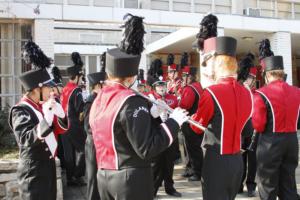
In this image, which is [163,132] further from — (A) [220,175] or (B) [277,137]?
(B) [277,137]

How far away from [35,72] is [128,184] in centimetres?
171

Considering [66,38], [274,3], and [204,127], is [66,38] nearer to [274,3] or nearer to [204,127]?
[274,3]

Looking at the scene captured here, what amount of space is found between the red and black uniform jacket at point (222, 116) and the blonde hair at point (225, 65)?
0.07m

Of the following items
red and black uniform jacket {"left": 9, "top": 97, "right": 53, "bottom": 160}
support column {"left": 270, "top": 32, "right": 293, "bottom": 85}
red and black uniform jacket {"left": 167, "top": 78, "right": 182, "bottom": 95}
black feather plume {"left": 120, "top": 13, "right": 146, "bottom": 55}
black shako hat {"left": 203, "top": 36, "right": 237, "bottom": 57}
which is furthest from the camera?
support column {"left": 270, "top": 32, "right": 293, "bottom": 85}

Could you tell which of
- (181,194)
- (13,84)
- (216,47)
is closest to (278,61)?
(216,47)

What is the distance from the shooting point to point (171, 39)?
14250mm

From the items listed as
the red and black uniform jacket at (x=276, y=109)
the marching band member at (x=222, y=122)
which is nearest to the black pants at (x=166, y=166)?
the red and black uniform jacket at (x=276, y=109)

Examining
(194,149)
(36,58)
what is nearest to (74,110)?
(194,149)

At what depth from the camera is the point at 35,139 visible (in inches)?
150

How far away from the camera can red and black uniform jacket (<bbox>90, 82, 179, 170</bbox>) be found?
296cm

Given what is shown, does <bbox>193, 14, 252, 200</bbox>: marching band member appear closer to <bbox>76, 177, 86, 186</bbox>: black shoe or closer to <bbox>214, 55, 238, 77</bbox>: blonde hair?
<bbox>214, 55, 238, 77</bbox>: blonde hair

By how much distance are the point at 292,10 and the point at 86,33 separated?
10499 millimetres

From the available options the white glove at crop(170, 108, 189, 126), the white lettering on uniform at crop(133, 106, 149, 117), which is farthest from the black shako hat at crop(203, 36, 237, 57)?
the white lettering on uniform at crop(133, 106, 149, 117)

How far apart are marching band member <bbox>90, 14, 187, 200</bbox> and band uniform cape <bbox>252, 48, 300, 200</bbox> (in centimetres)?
211
